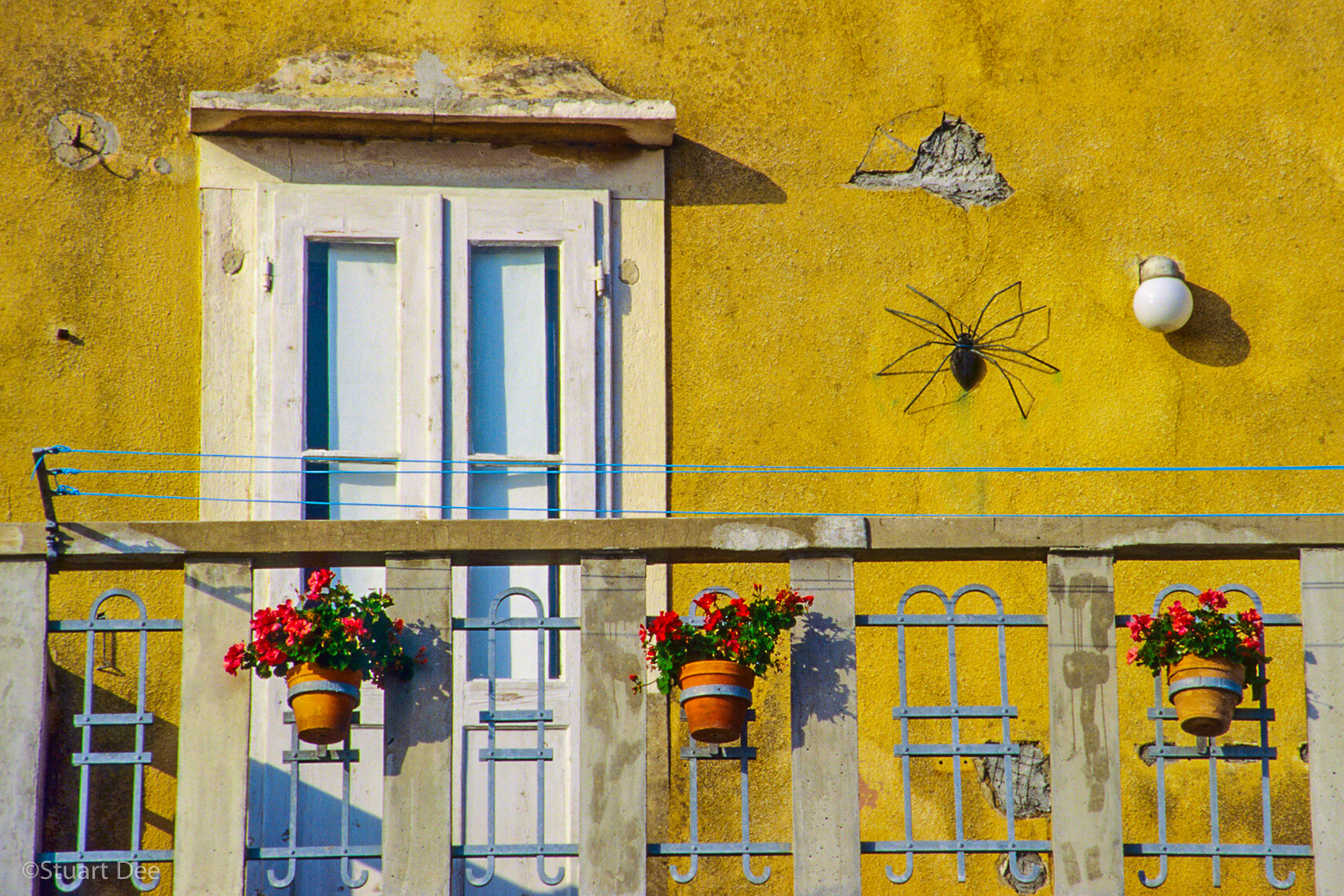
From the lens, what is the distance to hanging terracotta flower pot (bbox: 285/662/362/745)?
4.89 meters

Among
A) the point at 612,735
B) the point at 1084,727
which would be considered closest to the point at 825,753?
the point at 612,735

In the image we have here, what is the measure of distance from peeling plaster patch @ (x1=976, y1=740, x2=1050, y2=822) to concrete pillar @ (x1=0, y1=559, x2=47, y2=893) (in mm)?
3536

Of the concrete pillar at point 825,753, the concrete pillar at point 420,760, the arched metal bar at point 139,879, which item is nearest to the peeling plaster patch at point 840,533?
the concrete pillar at point 825,753

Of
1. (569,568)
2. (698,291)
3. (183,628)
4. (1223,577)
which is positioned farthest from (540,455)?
(1223,577)

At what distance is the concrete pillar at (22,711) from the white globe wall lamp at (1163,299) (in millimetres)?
4425

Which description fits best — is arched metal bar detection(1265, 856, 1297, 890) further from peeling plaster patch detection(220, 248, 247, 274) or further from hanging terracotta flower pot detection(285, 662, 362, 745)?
peeling plaster patch detection(220, 248, 247, 274)

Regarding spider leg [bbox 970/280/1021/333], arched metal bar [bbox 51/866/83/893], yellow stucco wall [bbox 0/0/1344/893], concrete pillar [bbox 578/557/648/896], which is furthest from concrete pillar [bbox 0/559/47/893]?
spider leg [bbox 970/280/1021/333]

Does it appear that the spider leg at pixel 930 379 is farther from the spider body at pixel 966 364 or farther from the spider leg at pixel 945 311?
the spider leg at pixel 945 311

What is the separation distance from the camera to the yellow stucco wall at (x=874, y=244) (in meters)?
6.57

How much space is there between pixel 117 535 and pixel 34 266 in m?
1.99

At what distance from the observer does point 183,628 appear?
5.16 meters

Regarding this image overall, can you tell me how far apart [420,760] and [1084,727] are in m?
2.15

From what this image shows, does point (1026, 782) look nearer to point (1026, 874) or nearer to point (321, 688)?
point (1026, 874)

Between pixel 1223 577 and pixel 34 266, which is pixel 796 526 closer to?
pixel 1223 577
